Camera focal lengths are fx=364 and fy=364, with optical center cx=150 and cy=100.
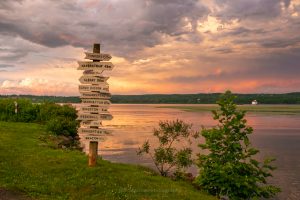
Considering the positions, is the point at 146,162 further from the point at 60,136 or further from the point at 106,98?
the point at 106,98

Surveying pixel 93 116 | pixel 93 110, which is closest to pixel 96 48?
pixel 93 110

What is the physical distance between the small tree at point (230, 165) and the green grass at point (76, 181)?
1364 mm

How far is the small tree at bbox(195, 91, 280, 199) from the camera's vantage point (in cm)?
2089

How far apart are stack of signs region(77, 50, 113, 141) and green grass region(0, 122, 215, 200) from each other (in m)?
2.22

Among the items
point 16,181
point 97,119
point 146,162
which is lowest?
point 146,162

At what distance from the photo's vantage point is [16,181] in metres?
19.2

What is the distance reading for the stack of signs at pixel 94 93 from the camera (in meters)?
21.5

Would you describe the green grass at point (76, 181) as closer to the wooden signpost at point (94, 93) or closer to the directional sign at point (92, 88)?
the wooden signpost at point (94, 93)

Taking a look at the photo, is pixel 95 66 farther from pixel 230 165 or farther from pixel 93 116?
pixel 230 165

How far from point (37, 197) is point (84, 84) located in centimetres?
721

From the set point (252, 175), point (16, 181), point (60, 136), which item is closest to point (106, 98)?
point (16, 181)

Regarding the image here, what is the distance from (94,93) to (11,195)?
24.3ft

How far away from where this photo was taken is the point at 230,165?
20422 mm

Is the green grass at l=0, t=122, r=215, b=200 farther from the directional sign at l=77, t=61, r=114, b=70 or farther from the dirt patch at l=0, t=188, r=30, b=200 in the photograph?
the directional sign at l=77, t=61, r=114, b=70
